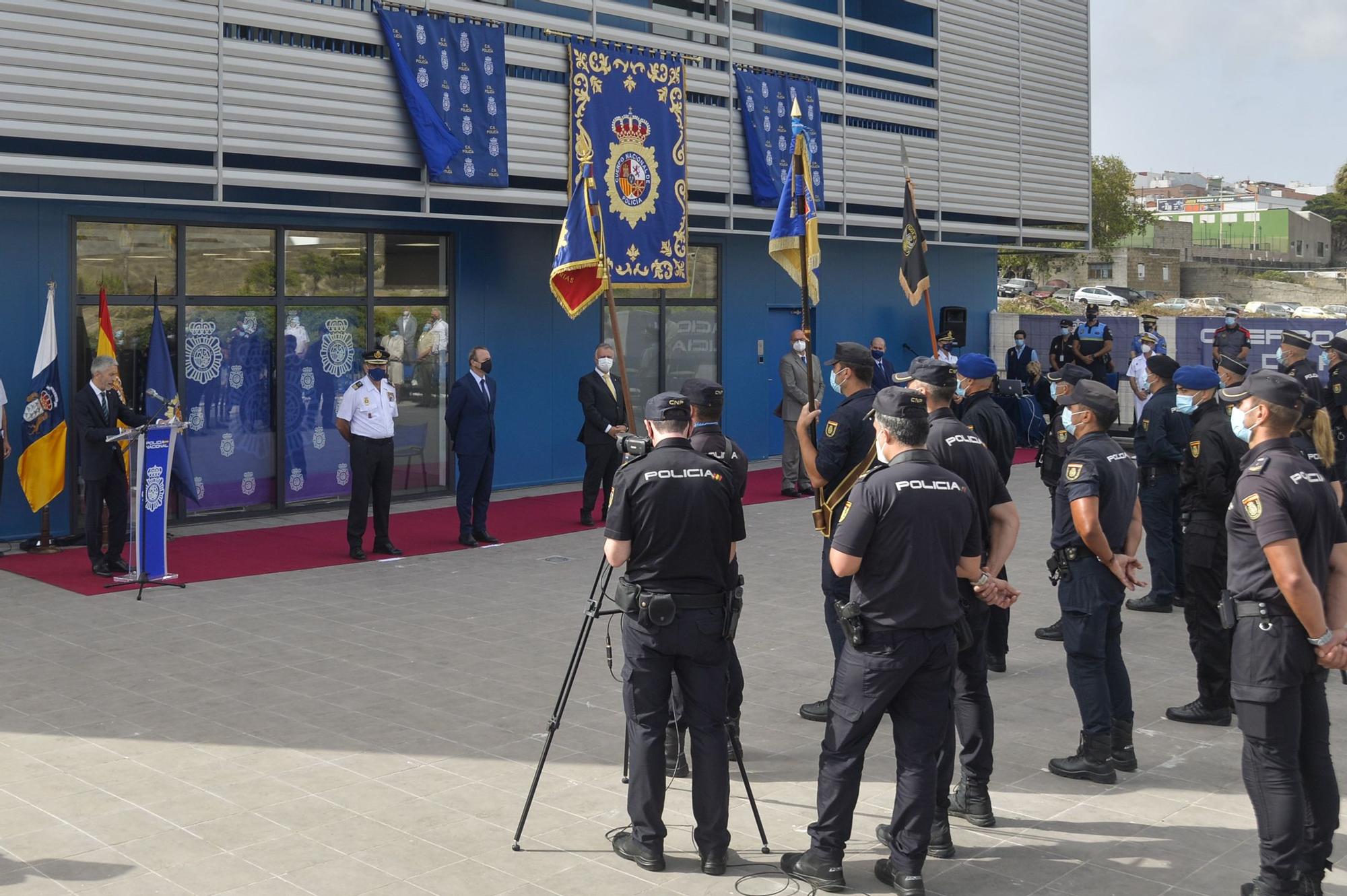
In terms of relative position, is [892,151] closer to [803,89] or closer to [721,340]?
[803,89]

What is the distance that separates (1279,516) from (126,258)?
11.3m

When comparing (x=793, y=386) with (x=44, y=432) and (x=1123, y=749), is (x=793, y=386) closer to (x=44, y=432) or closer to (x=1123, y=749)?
(x=44, y=432)

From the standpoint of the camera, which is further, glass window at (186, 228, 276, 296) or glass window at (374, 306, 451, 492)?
glass window at (374, 306, 451, 492)

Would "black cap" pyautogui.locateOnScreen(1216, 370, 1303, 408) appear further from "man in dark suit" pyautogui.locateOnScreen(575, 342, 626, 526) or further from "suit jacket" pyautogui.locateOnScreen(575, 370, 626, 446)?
"suit jacket" pyautogui.locateOnScreen(575, 370, 626, 446)

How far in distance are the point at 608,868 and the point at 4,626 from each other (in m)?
6.13

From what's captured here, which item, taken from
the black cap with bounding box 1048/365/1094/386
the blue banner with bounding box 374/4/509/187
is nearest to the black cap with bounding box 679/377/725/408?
the black cap with bounding box 1048/365/1094/386

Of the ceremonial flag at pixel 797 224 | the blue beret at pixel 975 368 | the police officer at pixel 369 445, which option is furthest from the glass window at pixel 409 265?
the blue beret at pixel 975 368

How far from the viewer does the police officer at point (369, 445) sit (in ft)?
40.7

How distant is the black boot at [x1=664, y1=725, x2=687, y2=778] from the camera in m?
6.64

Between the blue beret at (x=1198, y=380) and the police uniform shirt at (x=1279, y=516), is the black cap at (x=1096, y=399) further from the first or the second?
the blue beret at (x=1198, y=380)

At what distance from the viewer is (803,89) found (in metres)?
18.4

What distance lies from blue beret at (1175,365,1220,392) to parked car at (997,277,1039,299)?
156ft

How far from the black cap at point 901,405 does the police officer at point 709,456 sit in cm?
88

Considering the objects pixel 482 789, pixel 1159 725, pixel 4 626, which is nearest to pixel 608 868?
pixel 482 789
